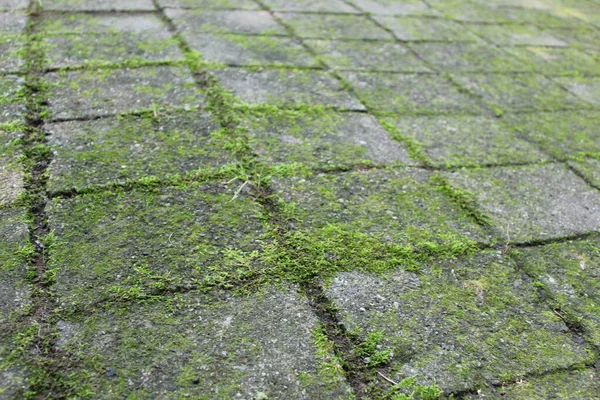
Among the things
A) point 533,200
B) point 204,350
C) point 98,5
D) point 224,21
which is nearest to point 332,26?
point 224,21

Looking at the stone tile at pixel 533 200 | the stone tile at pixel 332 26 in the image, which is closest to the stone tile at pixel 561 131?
the stone tile at pixel 533 200

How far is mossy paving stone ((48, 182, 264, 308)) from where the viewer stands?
1512 millimetres

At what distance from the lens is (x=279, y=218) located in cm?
185

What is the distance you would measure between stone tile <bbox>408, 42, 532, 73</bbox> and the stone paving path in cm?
6

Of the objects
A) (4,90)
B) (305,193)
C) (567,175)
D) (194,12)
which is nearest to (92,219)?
(305,193)

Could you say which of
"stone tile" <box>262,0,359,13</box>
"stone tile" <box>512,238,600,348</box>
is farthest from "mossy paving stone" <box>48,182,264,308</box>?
"stone tile" <box>262,0,359,13</box>

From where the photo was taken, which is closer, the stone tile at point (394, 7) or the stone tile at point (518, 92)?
the stone tile at point (518, 92)

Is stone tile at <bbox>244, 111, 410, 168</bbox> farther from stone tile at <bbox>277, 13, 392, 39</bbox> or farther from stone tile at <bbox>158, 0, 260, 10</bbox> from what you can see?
stone tile at <bbox>158, 0, 260, 10</bbox>

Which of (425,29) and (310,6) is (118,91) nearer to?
(310,6)

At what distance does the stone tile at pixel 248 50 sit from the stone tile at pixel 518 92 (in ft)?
3.08

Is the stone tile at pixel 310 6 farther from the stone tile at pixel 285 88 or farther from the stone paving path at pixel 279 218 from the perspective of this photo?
the stone tile at pixel 285 88

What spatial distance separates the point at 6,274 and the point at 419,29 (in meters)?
3.23

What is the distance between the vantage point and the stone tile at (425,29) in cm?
379

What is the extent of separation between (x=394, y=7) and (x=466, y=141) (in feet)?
7.12
